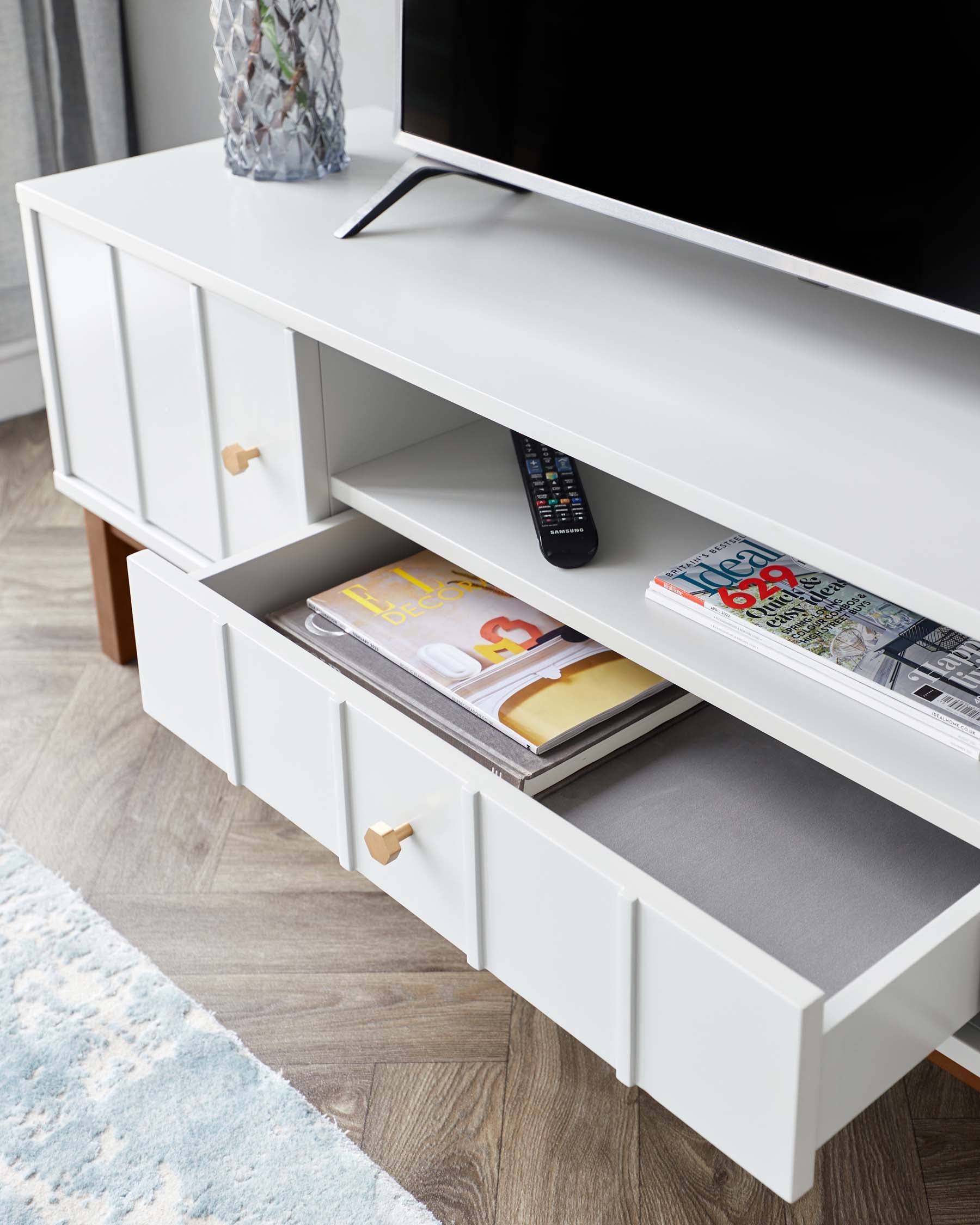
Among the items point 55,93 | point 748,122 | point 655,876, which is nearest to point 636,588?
point 655,876

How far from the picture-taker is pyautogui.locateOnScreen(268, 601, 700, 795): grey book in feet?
2.94

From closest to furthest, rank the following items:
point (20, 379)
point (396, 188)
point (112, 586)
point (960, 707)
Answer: point (960, 707) → point (396, 188) → point (112, 586) → point (20, 379)

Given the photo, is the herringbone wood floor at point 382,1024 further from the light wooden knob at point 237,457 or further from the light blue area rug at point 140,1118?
the light wooden knob at point 237,457

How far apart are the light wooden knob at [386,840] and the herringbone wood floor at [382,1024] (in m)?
0.33

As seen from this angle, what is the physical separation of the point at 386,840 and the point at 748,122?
1.84 ft

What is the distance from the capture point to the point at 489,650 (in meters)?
1.01

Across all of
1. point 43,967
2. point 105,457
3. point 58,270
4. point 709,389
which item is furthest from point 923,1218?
point 58,270

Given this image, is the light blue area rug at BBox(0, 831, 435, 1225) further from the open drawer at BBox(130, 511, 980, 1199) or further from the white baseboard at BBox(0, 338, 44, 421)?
the white baseboard at BBox(0, 338, 44, 421)

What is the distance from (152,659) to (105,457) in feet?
1.38

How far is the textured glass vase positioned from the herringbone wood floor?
0.64m

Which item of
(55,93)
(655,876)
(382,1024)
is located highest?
(55,93)

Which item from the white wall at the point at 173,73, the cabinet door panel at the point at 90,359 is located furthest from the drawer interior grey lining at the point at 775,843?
the white wall at the point at 173,73

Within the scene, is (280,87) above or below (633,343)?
above

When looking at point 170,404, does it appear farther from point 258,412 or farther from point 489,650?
point 489,650
